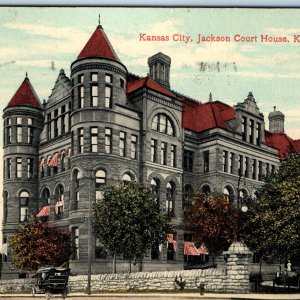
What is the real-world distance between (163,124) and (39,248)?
362 inches

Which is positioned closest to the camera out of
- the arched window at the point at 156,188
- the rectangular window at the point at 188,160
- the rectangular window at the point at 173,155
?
the arched window at the point at 156,188

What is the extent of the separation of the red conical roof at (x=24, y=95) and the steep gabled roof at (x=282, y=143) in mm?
12672

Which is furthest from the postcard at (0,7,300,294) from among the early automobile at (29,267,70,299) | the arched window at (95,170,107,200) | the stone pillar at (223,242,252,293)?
the stone pillar at (223,242,252,293)

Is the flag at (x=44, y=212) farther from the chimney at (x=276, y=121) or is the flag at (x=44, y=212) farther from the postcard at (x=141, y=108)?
the chimney at (x=276, y=121)

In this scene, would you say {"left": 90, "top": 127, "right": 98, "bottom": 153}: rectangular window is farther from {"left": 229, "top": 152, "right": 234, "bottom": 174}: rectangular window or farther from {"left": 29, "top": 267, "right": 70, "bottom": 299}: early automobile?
{"left": 229, "top": 152, "right": 234, "bottom": 174}: rectangular window

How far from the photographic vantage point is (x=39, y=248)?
32594 mm

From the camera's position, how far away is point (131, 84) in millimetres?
32906

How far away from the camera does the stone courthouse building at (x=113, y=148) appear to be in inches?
1262

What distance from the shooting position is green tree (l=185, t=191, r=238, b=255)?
33.3 meters

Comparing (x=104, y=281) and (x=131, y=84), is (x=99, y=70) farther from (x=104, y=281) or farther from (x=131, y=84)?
(x=104, y=281)

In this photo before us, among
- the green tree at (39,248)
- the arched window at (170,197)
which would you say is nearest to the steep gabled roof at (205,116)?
the arched window at (170,197)

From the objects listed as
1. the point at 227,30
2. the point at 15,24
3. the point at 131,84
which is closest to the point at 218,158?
the point at 131,84

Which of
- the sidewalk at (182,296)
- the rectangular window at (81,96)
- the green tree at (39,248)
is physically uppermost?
the rectangular window at (81,96)

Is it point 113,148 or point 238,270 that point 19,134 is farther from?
point 238,270
